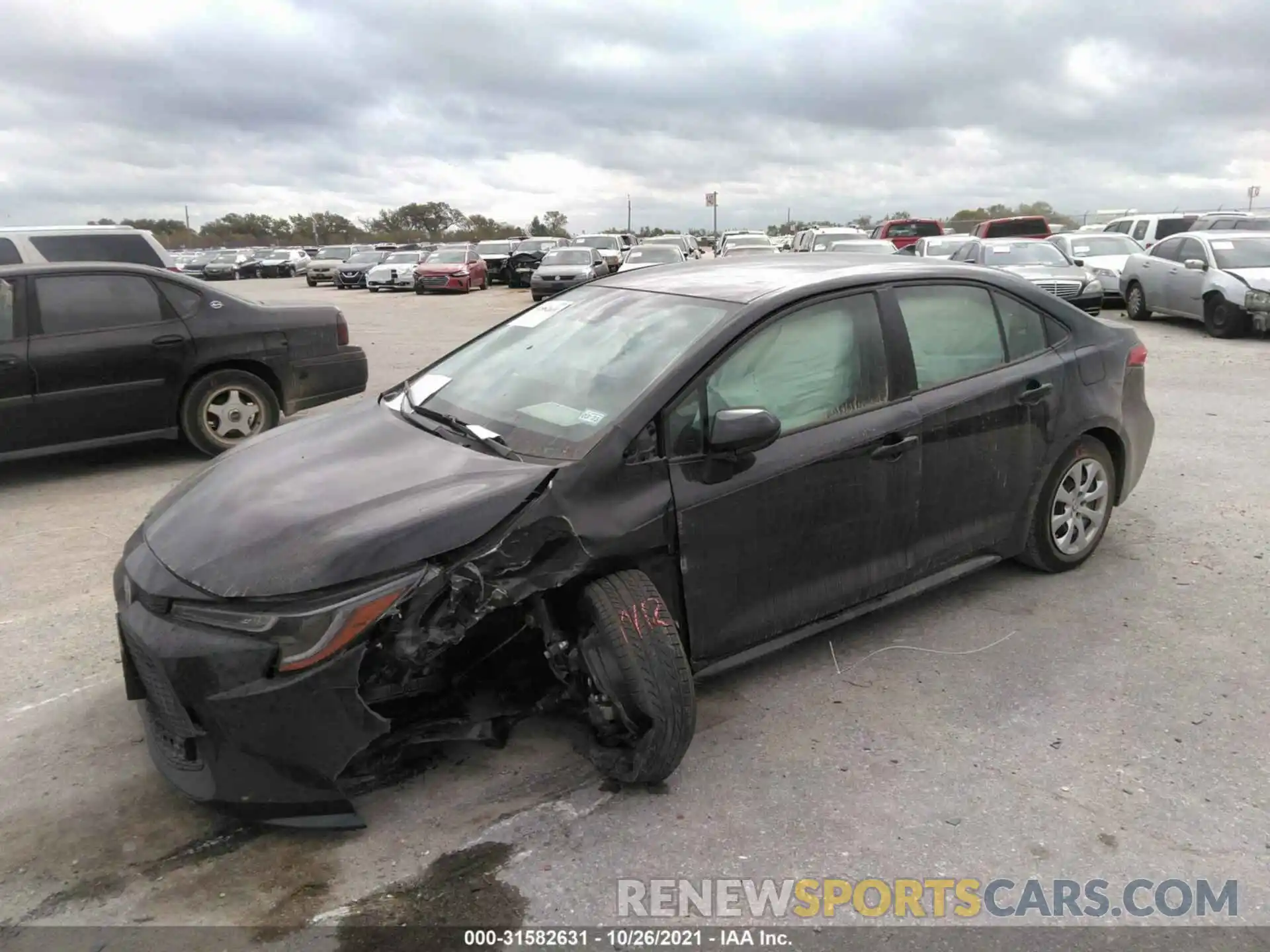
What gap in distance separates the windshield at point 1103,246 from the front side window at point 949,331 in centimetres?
1544

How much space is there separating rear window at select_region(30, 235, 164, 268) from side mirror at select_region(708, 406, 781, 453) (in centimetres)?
868

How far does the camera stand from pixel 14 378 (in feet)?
20.3

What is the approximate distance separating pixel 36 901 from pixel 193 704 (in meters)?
0.66

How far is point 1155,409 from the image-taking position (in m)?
8.29

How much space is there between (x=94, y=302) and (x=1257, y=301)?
13.9 metres

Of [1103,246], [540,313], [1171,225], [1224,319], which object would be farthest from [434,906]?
[1171,225]

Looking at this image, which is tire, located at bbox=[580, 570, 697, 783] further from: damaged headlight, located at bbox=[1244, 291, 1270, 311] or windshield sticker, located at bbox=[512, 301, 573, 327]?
damaged headlight, located at bbox=[1244, 291, 1270, 311]

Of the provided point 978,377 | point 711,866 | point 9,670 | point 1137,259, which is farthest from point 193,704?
point 1137,259

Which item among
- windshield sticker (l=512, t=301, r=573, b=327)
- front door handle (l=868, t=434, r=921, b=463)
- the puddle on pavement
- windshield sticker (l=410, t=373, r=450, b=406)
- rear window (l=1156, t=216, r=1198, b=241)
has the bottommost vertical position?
the puddle on pavement

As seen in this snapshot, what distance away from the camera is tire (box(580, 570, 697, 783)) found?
2.77m

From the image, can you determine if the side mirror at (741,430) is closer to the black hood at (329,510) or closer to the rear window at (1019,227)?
the black hood at (329,510)

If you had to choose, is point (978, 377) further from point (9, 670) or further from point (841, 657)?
point (9, 670)

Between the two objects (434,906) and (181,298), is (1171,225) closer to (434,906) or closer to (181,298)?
(181,298)

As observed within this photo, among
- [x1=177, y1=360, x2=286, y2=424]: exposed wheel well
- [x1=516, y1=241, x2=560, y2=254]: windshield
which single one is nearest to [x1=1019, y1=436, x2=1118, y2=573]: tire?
[x1=177, y1=360, x2=286, y2=424]: exposed wheel well
